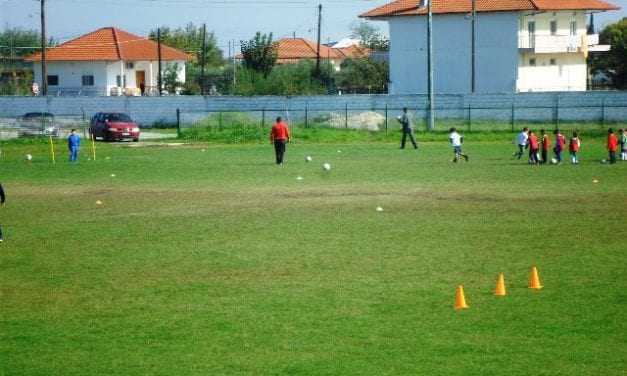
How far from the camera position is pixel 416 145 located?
51.8 meters

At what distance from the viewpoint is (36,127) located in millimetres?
63719

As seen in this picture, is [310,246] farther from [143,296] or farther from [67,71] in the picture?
[67,71]

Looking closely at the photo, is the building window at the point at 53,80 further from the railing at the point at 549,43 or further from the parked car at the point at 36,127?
the railing at the point at 549,43

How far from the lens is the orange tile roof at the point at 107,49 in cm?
10456

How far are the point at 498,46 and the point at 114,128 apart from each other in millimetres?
35873

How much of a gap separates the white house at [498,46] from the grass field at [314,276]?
50115 millimetres

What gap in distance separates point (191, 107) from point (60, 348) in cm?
6191

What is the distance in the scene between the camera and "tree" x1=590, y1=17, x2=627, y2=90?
9788cm

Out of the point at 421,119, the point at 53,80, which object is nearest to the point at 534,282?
the point at 421,119

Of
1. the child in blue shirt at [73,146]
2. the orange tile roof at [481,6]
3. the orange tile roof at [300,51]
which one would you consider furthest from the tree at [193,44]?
the child in blue shirt at [73,146]

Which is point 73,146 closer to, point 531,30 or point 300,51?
point 531,30

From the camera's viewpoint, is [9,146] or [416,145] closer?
[416,145]

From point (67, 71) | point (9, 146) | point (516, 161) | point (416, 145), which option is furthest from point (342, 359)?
point (67, 71)

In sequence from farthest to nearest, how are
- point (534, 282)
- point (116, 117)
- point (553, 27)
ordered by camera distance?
point (553, 27) → point (116, 117) → point (534, 282)
